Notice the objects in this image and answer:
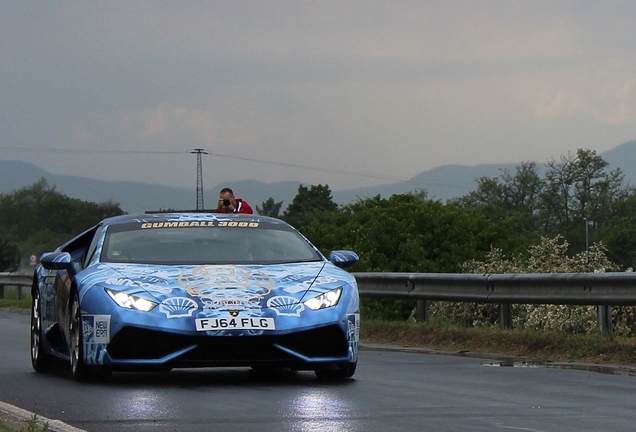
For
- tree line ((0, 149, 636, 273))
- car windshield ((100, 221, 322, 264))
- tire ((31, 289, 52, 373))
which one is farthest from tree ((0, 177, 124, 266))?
car windshield ((100, 221, 322, 264))

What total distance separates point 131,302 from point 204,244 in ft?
3.87

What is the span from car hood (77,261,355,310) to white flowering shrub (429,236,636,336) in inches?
204

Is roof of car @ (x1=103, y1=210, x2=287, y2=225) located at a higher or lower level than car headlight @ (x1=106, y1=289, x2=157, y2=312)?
higher

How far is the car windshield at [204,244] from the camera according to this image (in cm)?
1008

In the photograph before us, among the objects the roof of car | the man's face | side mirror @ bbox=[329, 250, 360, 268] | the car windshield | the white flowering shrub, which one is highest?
the man's face

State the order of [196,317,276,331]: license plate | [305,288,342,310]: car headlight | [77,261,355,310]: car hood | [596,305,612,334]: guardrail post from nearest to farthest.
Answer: [196,317,276,331]: license plate → [77,261,355,310]: car hood → [305,288,342,310]: car headlight → [596,305,612,334]: guardrail post

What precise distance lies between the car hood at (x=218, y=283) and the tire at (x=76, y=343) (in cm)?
20

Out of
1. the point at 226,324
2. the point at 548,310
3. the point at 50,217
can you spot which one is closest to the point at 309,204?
the point at 50,217

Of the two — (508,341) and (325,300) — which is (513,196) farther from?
(325,300)

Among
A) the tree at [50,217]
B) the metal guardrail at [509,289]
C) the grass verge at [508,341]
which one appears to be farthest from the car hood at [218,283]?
the tree at [50,217]

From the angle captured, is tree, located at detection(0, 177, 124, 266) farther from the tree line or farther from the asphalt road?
the asphalt road

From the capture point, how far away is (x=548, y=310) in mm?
18312

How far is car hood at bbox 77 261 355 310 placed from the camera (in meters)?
9.14

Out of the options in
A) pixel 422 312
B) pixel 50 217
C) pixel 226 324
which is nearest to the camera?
pixel 226 324
